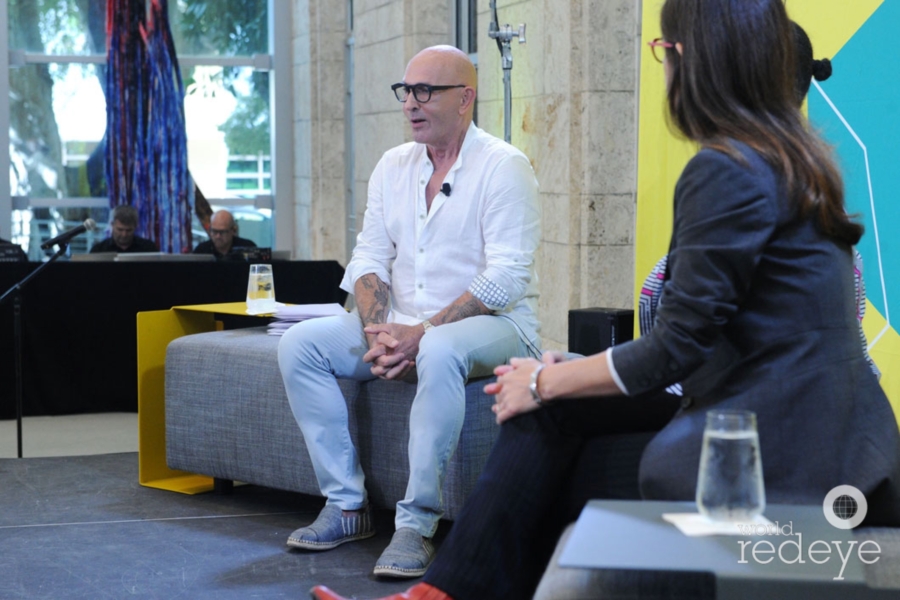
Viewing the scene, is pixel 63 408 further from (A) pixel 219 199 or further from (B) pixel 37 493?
(A) pixel 219 199

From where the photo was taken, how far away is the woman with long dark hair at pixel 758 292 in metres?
1.54

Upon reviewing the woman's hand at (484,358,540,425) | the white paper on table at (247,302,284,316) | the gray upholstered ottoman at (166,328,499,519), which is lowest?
the gray upholstered ottoman at (166,328,499,519)

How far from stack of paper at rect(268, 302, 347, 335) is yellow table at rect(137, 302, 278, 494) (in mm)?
271

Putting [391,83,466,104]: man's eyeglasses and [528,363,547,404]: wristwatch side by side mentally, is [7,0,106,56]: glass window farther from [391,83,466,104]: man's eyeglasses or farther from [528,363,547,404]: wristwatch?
[528,363,547,404]: wristwatch

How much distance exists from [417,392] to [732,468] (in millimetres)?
1524

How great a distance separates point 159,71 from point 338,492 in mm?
7008

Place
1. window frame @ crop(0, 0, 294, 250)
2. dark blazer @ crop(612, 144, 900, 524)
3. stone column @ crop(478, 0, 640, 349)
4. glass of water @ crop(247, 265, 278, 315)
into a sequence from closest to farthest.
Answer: dark blazer @ crop(612, 144, 900, 524) → glass of water @ crop(247, 265, 278, 315) → stone column @ crop(478, 0, 640, 349) → window frame @ crop(0, 0, 294, 250)

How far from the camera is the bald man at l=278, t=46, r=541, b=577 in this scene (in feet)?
9.07

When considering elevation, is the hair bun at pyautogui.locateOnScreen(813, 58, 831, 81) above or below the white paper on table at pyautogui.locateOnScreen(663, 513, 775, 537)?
above

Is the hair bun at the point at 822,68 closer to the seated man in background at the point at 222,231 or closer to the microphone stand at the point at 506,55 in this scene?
the microphone stand at the point at 506,55

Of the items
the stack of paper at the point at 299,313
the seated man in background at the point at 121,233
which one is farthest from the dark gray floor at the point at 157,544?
the seated man in background at the point at 121,233

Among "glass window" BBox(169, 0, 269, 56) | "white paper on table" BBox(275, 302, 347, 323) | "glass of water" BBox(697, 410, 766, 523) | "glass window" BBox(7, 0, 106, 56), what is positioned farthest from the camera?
"glass window" BBox(169, 0, 269, 56)

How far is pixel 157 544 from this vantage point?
304 centimetres

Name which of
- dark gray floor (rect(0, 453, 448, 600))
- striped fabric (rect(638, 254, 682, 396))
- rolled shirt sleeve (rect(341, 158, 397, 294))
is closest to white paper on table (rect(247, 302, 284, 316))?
rolled shirt sleeve (rect(341, 158, 397, 294))
